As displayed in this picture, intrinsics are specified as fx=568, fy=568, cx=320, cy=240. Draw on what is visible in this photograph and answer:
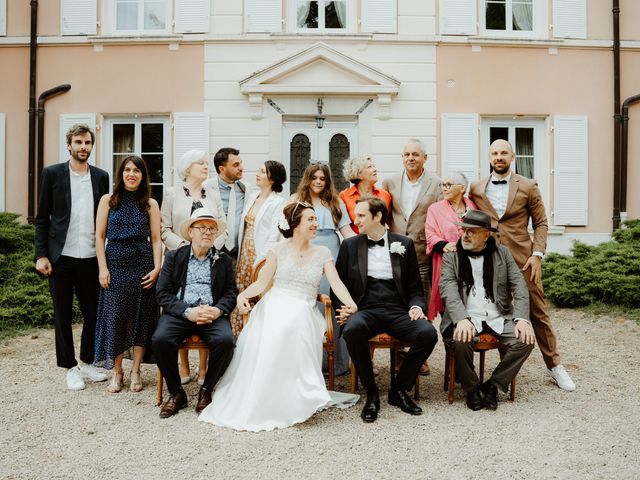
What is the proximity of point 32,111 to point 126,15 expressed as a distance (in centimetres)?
226

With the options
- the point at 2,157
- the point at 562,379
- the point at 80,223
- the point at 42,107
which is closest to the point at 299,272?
the point at 80,223

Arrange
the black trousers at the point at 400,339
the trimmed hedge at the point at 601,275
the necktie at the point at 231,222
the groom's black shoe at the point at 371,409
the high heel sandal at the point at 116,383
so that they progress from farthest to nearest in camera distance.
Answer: the trimmed hedge at the point at 601,275 < the necktie at the point at 231,222 < the high heel sandal at the point at 116,383 < the black trousers at the point at 400,339 < the groom's black shoe at the point at 371,409

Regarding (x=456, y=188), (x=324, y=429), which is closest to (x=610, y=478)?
(x=324, y=429)

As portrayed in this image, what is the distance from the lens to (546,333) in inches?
186

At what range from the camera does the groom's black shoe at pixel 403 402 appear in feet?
13.2

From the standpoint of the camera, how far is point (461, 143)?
945 centimetres

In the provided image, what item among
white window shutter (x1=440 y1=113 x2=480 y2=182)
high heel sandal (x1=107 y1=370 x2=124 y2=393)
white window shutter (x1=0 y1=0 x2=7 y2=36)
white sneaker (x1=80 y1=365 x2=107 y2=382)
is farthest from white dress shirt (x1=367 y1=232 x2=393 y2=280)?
white window shutter (x1=0 y1=0 x2=7 y2=36)

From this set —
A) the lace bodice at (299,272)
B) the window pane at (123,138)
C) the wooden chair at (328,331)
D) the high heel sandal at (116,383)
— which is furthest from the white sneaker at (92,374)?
the window pane at (123,138)

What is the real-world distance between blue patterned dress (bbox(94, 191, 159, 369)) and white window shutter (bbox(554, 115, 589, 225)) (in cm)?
737

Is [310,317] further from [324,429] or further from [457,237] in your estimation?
[457,237]

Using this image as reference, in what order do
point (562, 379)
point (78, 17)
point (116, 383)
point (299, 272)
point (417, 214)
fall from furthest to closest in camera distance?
point (78, 17) < point (417, 214) < point (562, 379) < point (116, 383) < point (299, 272)

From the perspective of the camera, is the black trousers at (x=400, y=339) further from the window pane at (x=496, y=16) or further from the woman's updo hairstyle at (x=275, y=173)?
the window pane at (x=496, y=16)

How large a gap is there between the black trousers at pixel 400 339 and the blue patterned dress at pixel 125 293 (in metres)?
1.66

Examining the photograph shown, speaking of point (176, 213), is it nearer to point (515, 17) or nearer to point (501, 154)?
point (501, 154)
